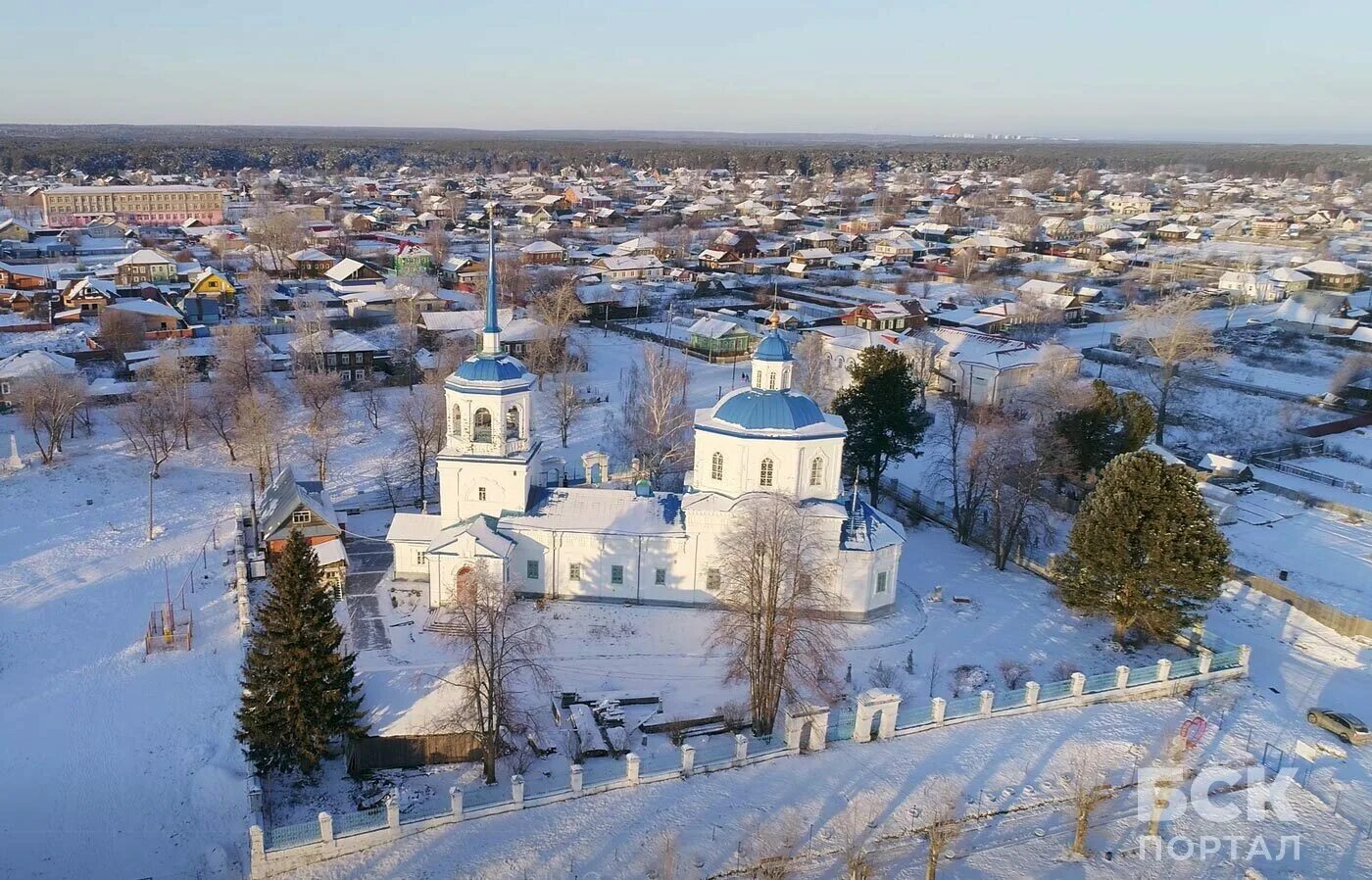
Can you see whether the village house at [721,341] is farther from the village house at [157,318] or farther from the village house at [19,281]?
the village house at [19,281]

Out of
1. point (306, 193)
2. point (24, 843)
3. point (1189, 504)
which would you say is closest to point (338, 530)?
point (24, 843)

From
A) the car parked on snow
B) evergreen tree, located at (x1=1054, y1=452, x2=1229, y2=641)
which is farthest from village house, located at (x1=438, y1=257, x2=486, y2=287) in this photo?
the car parked on snow

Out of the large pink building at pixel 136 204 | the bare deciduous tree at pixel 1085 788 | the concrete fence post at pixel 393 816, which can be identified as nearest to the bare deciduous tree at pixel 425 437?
the concrete fence post at pixel 393 816

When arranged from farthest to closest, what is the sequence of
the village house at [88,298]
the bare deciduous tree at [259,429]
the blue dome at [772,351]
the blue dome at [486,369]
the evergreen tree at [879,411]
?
1. the village house at [88,298]
2. the bare deciduous tree at [259,429]
3. the evergreen tree at [879,411]
4. the blue dome at [772,351]
5. the blue dome at [486,369]

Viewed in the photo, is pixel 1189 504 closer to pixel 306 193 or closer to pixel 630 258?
pixel 630 258

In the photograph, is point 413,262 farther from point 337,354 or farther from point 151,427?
point 151,427

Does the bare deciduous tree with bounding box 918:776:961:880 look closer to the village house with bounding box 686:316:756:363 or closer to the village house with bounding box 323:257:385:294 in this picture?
the village house with bounding box 686:316:756:363
